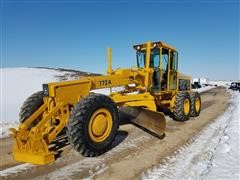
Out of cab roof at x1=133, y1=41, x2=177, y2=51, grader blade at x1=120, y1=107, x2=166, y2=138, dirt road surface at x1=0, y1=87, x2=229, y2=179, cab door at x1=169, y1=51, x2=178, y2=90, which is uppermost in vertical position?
cab roof at x1=133, y1=41, x2=177, y2=51

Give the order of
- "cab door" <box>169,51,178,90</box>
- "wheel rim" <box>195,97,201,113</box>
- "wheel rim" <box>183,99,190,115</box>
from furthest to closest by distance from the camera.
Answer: "wheel rim" <box>195,97,201,113</box>
"wheel rim" <box>183,99,190,115</box>
"cab door" <box>169,51,178,90</box>

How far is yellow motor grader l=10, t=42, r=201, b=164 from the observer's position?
6.35 m

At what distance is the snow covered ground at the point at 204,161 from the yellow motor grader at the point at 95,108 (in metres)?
1.37

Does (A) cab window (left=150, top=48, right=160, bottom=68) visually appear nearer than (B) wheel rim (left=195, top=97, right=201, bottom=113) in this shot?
Yes

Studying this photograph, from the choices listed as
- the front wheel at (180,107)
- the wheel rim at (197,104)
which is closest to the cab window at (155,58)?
the front wheel at (180,107)

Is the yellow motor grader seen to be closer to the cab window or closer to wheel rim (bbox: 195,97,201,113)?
the cab window

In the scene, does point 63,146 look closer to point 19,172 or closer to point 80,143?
point 80,143

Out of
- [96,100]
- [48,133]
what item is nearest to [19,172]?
[48,133]

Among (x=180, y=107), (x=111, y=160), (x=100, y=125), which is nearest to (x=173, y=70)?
(x=180, y=107)

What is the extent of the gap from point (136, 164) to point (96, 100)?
1663 millimetres

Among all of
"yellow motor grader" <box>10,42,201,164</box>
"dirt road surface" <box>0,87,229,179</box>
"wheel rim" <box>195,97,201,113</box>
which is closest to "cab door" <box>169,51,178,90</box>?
"yellow motor grader" <box>10,42,201,164</box>

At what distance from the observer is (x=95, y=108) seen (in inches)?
272

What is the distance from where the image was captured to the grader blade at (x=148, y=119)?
343 inches

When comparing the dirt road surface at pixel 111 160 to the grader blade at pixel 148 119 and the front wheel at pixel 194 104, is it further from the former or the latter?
the front wheel at pixel 194 104
